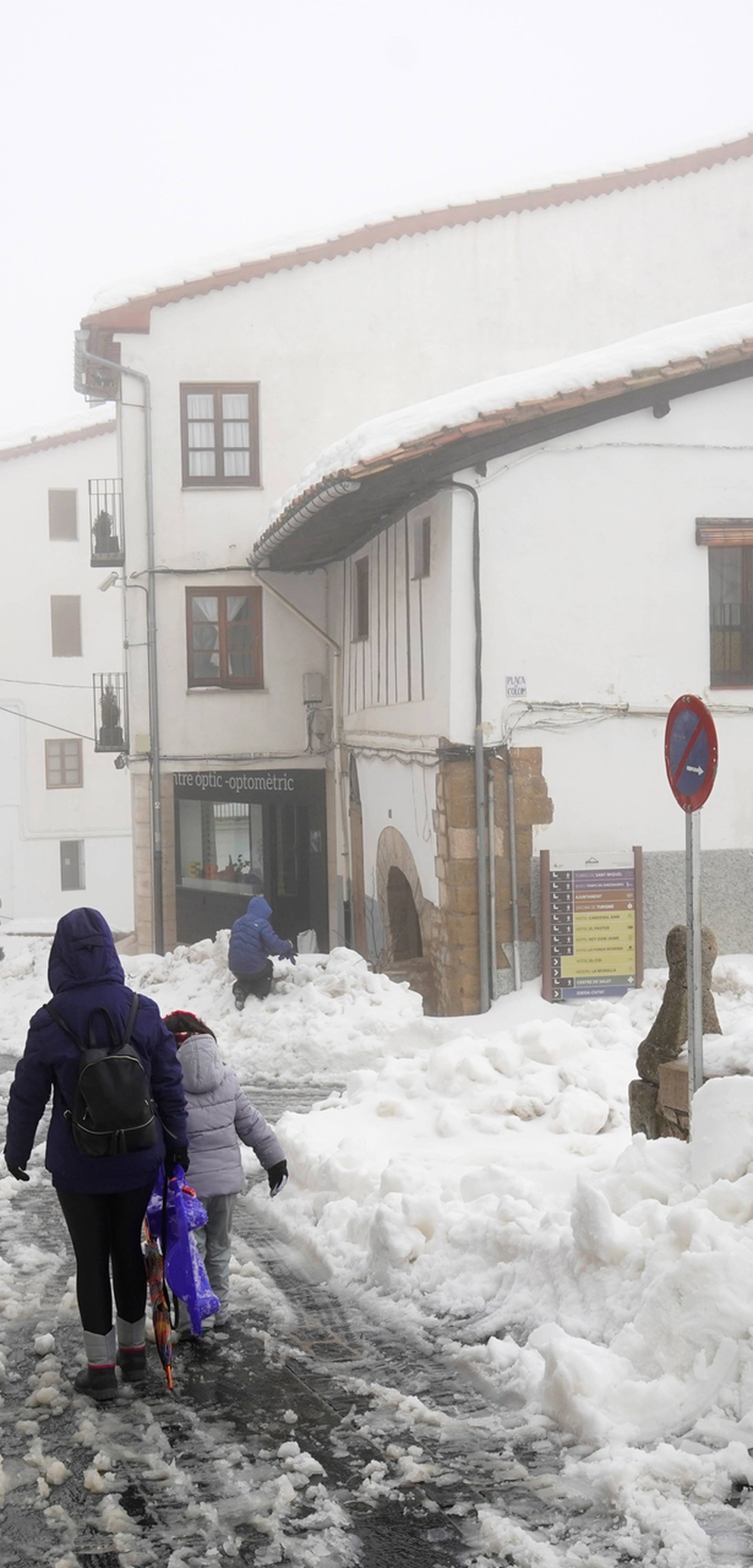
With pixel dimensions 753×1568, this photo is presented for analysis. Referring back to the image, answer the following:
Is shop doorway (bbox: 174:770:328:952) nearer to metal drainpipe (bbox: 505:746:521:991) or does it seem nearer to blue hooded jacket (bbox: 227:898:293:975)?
blue hooded jacket (bbox: 227:898:293:975)

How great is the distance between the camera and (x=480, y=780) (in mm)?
12789

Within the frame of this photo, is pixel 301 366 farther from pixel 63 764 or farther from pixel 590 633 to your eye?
pixel 63 764

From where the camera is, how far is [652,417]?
13.1m

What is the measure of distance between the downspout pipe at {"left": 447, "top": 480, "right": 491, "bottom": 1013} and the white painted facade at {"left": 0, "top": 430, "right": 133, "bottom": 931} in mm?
22190

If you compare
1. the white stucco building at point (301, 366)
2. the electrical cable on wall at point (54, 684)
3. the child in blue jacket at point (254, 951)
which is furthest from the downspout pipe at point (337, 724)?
the electrical cable on wall at point (54, 684)

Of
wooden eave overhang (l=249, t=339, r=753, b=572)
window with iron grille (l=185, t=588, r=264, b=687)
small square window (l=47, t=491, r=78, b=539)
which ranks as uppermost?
small square window (l=47, t=491, r=78, b=539)

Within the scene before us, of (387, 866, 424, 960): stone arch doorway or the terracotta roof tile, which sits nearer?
(387, 866, 424, 960): stone arch doorway

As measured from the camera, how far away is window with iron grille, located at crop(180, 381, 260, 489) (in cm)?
2033

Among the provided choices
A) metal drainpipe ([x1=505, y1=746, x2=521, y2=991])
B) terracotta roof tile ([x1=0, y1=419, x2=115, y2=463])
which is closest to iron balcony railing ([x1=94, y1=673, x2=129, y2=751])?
metal drainpipe ([x1=505, y1=746, x2=521, y2=991])

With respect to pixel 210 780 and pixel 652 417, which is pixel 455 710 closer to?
pixel 652 417

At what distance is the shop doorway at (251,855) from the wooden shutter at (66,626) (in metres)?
15.1

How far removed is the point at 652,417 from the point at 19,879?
26561mm

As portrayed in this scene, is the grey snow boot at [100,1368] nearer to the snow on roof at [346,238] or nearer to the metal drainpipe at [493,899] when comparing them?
the metal drainpipe at [493,899]

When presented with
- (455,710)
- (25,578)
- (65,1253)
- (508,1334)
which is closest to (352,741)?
(455,710)
